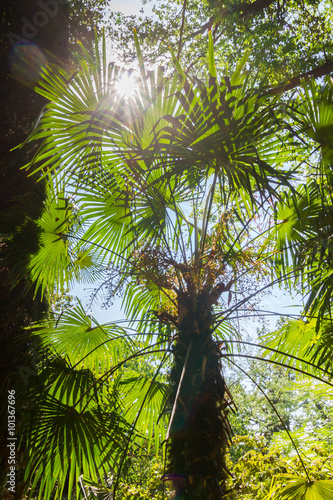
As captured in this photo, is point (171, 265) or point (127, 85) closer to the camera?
point (127, 85)

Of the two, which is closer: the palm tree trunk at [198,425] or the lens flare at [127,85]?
the palm tree trunk at [198,425]

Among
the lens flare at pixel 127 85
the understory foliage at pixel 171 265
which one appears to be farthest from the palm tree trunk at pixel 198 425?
the lens flare at pixel 127 85

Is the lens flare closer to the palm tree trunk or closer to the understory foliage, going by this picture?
the understory foliage

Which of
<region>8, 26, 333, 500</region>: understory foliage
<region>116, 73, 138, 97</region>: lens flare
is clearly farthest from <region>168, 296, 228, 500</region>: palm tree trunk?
<region>116, 73, 138, 97</region>: lens flare

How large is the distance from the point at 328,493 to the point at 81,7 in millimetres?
6198

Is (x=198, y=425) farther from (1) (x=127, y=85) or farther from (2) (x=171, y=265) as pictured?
(1) (x=127, y=85)

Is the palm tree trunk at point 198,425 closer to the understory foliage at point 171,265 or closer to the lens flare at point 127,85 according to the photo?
the understory foliage at point 171,265

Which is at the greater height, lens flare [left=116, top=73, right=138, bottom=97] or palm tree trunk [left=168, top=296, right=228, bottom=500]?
lens flare [left=116, top=73, right=138, bottom=97]

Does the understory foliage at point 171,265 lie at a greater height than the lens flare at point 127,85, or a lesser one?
lesser

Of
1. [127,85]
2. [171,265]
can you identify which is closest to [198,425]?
[171,265]

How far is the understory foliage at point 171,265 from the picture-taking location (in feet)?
5.50

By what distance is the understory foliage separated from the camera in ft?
5.50

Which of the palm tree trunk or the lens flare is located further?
the lens flare

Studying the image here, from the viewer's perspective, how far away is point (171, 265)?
7.20ft
